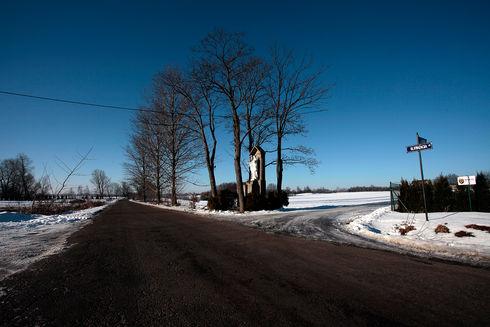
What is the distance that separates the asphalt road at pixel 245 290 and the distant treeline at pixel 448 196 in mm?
9630

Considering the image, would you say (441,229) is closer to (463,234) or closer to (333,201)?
(463,234)

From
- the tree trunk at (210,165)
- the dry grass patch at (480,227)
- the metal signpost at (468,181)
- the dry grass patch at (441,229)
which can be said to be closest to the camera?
the dry grass patch at (480,227)

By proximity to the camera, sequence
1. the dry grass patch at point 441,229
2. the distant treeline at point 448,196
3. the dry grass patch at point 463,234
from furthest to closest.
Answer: the distant treeline at point 448,196 < the dry grass patch at point 441,229 < the dry grass patch at point 463,234

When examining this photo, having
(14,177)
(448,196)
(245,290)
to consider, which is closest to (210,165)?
(448,196)

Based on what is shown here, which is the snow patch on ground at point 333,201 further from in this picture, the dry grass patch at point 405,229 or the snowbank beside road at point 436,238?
the dry grass patch at point 405,229

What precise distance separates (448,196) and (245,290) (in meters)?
13.7

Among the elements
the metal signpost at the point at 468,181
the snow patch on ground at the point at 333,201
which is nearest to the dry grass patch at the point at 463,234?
the metal signpost at the point at 468,181

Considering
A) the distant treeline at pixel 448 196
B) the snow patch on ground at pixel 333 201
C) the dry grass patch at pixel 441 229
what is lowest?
the snow patch on ground at pixel 333 201

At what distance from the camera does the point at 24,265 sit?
5.64 m

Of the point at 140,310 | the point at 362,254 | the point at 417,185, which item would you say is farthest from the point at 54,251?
the point at 417,185

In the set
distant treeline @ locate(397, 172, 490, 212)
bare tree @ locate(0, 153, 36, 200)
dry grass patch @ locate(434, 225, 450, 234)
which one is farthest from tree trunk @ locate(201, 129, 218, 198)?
bare tree @ locate(0, 153, 36, 200)

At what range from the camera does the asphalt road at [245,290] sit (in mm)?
3049

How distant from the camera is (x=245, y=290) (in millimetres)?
3906

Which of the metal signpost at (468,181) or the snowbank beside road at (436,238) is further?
the metal signpost at (468,181)
